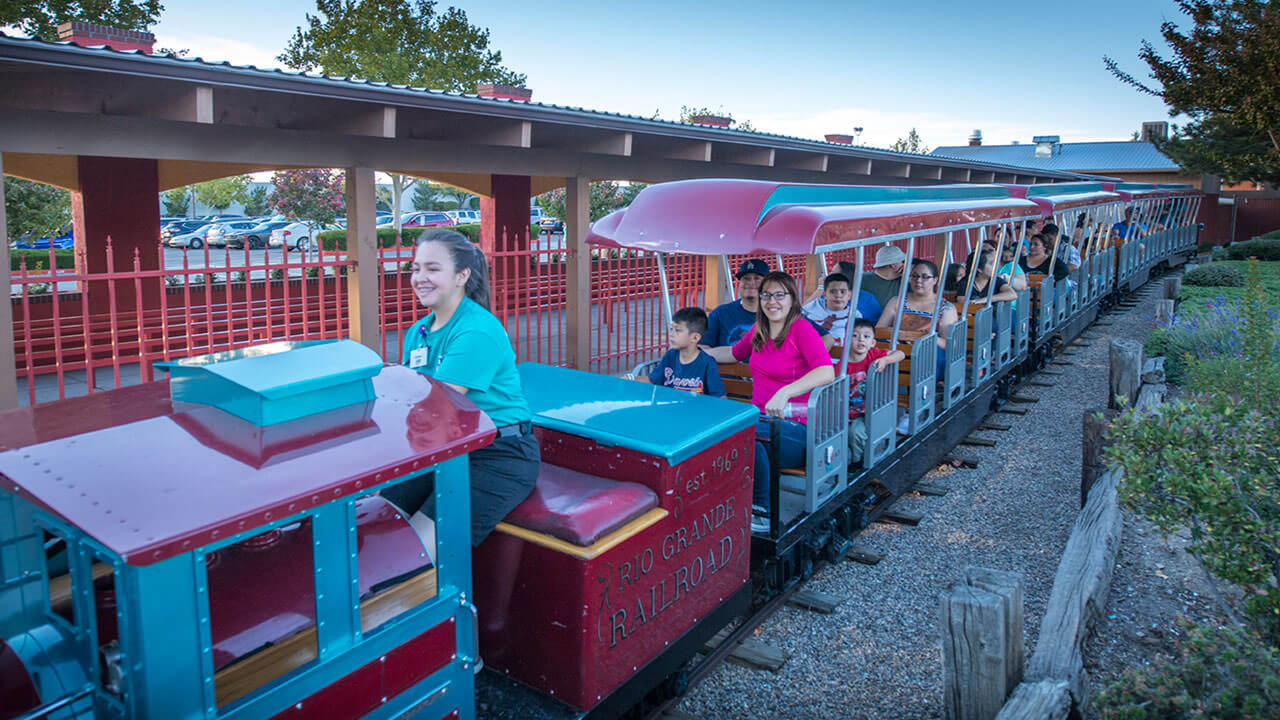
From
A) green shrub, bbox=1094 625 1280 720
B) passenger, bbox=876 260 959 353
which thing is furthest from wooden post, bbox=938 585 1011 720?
passenger, bbox=876 260 959 353

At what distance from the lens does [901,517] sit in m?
6.40

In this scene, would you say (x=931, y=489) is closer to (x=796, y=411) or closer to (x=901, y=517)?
(x=901, y=517)

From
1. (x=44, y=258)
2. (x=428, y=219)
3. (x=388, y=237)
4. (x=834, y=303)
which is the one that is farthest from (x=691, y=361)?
(x=428, y=219)

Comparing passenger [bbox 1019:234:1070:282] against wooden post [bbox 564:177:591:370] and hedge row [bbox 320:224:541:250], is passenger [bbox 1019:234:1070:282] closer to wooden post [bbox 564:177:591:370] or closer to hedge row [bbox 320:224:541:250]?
wooden post [bbox 564:177:591:370]

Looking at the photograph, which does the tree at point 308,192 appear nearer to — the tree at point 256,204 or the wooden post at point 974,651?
the tree at point 256,204

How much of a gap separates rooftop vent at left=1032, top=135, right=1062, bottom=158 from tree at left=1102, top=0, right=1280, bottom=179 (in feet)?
90.9

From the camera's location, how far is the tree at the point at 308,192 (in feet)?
106

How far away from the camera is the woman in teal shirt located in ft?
10.2

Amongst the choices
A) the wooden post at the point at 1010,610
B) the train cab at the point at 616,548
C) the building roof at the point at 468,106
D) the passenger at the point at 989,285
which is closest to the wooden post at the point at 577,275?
the building roof at the point at 468,106

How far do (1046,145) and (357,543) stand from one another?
2123 inches

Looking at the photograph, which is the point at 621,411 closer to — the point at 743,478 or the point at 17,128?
the point at 743,478

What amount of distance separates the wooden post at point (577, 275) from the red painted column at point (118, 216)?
5.54 metres

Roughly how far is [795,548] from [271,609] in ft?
11.7

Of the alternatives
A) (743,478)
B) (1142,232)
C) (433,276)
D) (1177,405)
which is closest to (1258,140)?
(1142,232)
